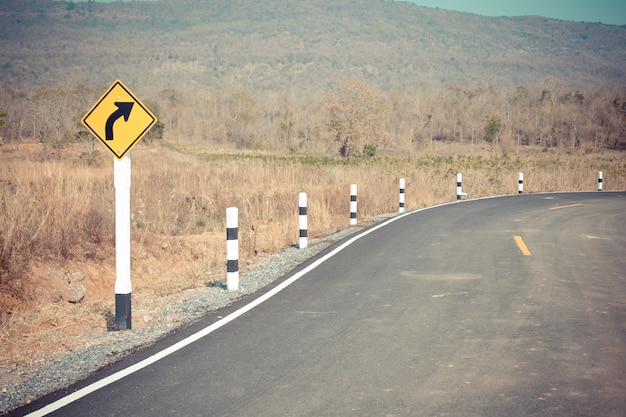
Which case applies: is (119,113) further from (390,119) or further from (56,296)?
(390,119)

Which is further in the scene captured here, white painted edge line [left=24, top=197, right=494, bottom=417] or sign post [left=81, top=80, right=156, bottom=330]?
sign post [left=81, top=80, right=156, bottom=330]

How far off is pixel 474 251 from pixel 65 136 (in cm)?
3564

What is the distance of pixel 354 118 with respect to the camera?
85875 millimetres

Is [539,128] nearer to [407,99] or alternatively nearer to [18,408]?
[407,99]

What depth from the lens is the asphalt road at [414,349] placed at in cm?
483

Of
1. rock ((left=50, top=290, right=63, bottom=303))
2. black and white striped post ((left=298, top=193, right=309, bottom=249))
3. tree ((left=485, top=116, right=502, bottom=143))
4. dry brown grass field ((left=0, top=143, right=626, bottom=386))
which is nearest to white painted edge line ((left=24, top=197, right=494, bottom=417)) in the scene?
dry brown grass field ((left=0, top=143, right=626, bottom=386))

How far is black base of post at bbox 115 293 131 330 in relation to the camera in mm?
7211

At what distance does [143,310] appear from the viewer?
8281 millimetres

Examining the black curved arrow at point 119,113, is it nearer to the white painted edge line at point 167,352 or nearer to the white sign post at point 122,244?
the white sign post at point 122,244

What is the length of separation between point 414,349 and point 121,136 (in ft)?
13.3

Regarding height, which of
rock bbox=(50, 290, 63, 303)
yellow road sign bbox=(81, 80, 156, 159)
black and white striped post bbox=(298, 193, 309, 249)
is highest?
yellow road sign bbox=(81, 80, 156, 159)

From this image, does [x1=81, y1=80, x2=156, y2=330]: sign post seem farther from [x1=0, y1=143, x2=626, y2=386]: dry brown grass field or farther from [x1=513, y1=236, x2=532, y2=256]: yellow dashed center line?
[x1=513, y1=236, x2=532, y2=256]: yellow dashed center line

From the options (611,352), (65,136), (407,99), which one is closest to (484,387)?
(611,352)

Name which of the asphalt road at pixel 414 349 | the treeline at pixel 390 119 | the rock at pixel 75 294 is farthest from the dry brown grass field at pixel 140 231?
the treeline at pixel 390 119
